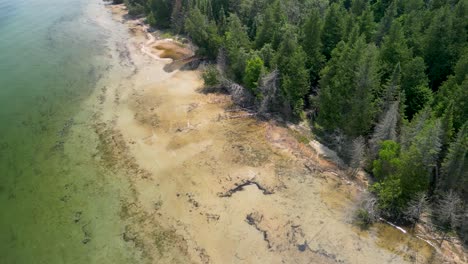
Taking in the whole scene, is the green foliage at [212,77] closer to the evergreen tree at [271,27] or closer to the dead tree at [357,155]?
the evergreen tree at [271,27]

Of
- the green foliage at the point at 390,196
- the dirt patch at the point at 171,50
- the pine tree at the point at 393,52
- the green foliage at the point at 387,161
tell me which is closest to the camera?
the green foliage at the point at 390,196

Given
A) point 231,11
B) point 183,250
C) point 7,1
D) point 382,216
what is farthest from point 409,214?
point 7,1

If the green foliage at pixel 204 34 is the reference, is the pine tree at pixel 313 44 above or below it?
above

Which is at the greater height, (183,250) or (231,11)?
(231,11)

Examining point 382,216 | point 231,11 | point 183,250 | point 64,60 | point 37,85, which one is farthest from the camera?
point 231,11

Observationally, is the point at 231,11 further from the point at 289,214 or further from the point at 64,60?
the point at 289,214

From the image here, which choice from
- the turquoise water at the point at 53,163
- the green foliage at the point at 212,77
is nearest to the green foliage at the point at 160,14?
the turquoise water at the point at 53,163
